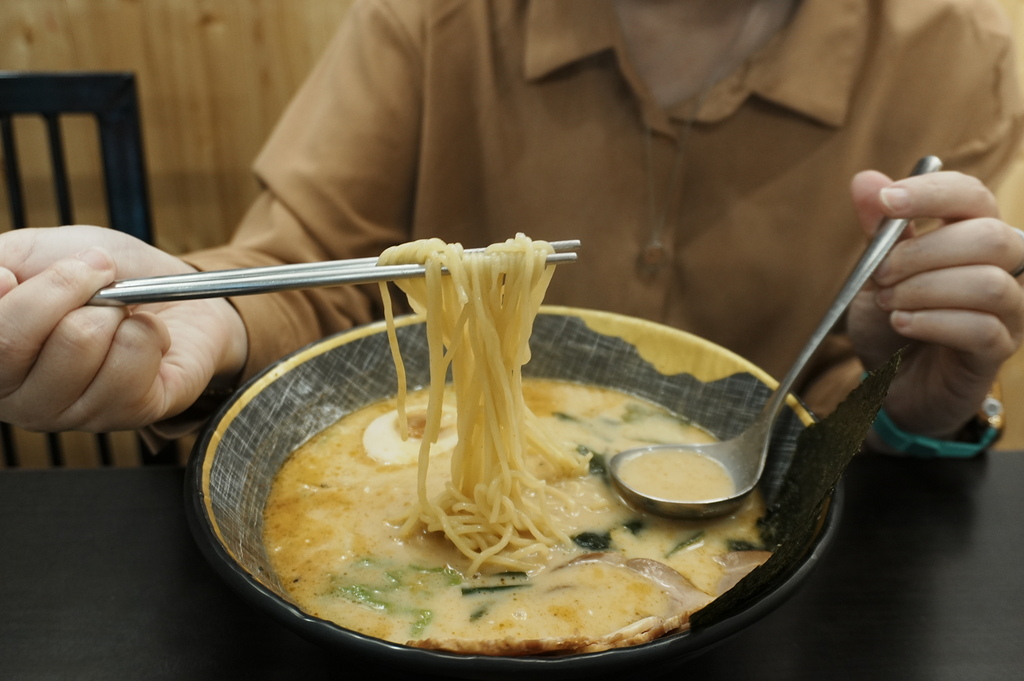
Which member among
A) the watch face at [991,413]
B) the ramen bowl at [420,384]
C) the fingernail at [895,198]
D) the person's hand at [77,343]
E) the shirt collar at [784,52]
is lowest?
the watch face at [991,413]

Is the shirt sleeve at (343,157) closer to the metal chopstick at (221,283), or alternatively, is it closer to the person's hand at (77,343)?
the person's hand at (77,343)

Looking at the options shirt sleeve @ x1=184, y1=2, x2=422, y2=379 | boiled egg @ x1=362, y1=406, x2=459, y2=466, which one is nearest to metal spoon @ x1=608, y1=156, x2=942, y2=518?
boiled egg @ x1=362, y1=406, x2=459, y2=466

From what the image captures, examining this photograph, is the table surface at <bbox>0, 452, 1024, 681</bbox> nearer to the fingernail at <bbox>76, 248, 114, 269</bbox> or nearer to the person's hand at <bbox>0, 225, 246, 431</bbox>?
the person's hand at <bbox>0, 225, 246, 431</bbox>

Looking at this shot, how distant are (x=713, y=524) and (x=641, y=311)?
0.78m

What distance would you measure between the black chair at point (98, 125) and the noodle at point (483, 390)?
3.26ft

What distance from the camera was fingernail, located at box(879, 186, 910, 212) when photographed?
4.11 feet

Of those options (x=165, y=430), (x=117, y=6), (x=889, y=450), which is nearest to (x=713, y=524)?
(x=889, y=450)

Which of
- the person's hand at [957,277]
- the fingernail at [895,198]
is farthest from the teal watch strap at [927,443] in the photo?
the fingernail at [895,198]

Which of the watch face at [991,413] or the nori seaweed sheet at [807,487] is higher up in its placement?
the nori seaweed sheet at [807,487]

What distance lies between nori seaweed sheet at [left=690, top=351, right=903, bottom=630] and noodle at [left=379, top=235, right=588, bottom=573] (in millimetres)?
325

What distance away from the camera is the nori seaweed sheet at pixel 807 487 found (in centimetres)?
77

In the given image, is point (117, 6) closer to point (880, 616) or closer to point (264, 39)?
point (264, 39)

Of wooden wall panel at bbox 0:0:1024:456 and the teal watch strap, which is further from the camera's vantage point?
wooden wall panel at bbox 0:0:1024:456

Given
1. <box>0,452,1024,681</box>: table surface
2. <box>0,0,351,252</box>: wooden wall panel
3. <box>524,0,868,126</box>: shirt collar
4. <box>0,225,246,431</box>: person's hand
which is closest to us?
<box>0,225,246,431</box>: person's hand
